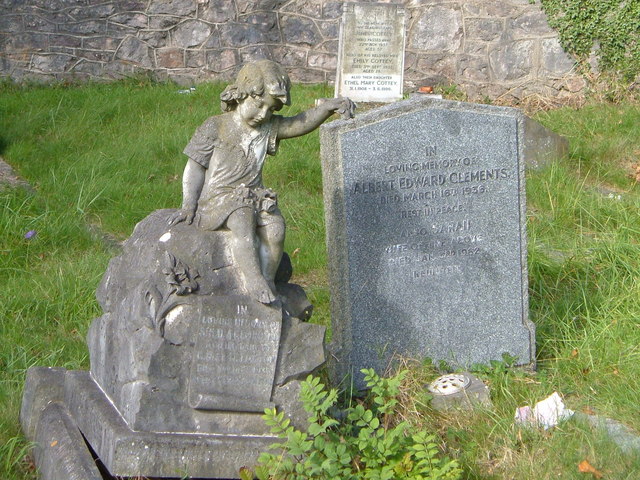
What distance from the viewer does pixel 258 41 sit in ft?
36.9

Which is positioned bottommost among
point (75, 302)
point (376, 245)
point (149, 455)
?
point (75, 302)

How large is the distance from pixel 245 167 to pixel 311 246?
246cm

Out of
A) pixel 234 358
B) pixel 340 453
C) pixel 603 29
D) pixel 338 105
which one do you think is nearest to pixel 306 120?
pixel 338 105

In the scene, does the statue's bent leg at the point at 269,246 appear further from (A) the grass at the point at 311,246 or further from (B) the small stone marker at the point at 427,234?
(A) the grass at the point at 311,246

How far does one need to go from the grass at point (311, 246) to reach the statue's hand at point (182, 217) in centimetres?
119

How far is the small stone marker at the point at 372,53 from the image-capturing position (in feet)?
33.7

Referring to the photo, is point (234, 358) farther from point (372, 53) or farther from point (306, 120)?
point (372, 53)

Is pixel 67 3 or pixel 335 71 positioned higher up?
pixel 67 3

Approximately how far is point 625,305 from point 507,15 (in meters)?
5.99

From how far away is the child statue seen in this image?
3.84 metres

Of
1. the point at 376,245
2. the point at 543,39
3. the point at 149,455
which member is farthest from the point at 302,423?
the point at 543,39

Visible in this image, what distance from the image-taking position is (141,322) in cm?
369

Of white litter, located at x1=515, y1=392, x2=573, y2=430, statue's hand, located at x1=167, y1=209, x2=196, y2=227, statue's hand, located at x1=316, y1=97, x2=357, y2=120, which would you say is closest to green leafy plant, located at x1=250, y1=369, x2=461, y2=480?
white litter, located at x1=515, y1=392, x2=573, y2=430

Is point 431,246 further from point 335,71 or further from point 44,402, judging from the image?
point 335,71
